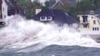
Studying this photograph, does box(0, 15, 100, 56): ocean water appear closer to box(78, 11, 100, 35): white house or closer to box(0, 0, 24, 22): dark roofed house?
box(78, 11, 100, 35): white house

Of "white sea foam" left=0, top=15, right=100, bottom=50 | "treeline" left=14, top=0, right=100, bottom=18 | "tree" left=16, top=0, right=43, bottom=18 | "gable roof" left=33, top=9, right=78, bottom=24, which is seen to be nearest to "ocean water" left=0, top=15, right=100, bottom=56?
"white sea foam" left=0, top=15, right=100, bottom=50

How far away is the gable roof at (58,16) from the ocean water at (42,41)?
264 inches

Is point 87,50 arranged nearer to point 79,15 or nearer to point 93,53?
point 93,53

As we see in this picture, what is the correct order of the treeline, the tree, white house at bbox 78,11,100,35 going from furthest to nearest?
→ the tree < the treeline < white house at bbox 78,11,100,35

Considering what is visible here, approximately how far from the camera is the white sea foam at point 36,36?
137ft

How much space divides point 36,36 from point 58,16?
13.7 metres

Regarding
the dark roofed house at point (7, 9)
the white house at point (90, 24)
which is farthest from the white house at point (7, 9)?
the white house at point (90, 24)

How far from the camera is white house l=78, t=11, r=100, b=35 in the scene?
52425 millimetres

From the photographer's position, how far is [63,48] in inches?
1566

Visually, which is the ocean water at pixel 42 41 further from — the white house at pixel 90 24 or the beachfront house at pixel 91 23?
the beachfront house at pixel 91 23

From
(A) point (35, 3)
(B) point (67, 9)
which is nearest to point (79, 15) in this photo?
(B) point (67, 9)

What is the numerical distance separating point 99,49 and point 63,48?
2.43m

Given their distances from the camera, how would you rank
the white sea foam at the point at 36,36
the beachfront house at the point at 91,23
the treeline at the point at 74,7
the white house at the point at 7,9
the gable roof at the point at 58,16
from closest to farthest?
1. the white sea foam at the point at 36,36
2. the beachfront house at the point at 91,23
3. the gable roof at the point at 58,16
4. the white house at the point at 7,9
5. the treeline at the point at 74,7

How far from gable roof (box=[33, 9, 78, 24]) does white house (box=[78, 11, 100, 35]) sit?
39.3 inches
